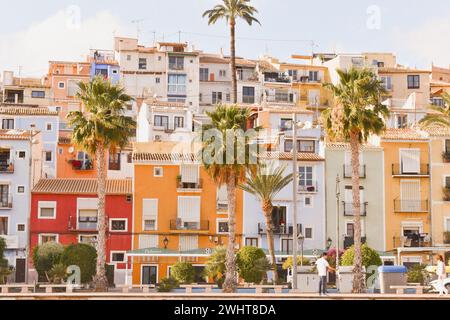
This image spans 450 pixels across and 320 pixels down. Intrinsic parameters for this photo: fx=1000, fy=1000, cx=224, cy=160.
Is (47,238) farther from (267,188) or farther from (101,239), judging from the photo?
(267,188)

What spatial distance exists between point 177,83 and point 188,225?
1486 inches

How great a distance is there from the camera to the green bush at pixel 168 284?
60.7 meters

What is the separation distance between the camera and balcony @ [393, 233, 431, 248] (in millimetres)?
72500

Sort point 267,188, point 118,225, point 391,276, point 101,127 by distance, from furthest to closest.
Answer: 1. point 118,225
2. point 267,188
3. point 101,127
4. point 391,276

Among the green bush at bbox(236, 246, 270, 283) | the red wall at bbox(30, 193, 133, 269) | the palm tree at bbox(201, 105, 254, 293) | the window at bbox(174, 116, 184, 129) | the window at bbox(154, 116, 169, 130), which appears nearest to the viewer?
the palm tree at bbox(201, 105, 254, 293)

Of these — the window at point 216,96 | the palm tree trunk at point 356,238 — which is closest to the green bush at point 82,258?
the palm tree trunk at point 356,238

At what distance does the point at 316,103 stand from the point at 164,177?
3906cm

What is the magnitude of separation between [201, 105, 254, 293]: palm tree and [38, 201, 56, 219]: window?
1734 centimetres

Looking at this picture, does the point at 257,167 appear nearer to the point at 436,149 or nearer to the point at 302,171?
the point at 302,171

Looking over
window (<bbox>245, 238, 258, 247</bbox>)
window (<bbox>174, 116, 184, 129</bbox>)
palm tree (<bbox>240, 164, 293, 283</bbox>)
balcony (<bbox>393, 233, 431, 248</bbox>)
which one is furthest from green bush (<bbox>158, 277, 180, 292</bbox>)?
window (<bbox>174, 116, 184, 129</bbox>)

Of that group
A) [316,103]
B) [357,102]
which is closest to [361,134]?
[357,102]

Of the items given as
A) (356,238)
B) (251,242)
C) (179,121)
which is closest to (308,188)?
(251,242)

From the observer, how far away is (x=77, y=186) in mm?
73625

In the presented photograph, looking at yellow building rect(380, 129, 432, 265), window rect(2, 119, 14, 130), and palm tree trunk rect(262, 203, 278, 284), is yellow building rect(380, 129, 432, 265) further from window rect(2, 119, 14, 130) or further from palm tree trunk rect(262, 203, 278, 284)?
window rect(2, 119, 14, 130)
